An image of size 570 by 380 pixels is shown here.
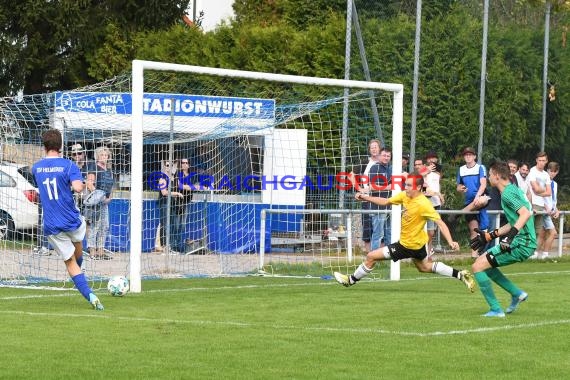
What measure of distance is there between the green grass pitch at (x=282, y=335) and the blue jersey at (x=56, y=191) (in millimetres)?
929

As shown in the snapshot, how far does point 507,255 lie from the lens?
12930 millimetres

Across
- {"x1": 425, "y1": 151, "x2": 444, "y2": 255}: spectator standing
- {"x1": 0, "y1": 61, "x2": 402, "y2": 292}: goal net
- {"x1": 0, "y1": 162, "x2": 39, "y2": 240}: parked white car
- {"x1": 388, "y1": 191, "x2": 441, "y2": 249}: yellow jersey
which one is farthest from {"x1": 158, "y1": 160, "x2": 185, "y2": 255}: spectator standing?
{"x1": 388, "y1": 191, "x2": 441, "y2": 249}: yellow jersey

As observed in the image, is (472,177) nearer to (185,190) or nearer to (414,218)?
(185,190)

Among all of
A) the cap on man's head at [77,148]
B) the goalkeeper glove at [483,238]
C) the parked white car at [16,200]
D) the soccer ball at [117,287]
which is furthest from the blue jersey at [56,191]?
the cap on man's head at [77,148]

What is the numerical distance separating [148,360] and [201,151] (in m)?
13.0

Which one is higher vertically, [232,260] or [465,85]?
[465,85]

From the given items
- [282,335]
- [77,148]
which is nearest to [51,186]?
[282,335]

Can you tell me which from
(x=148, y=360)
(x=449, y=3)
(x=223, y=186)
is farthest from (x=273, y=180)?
(x=148, y=360)

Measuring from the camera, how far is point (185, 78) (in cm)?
2511

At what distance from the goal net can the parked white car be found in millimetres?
26

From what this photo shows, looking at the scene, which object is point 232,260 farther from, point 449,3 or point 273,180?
point 449,3

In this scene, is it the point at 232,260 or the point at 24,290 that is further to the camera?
the point at 232,260

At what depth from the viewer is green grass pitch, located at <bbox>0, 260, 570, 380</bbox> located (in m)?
9.16

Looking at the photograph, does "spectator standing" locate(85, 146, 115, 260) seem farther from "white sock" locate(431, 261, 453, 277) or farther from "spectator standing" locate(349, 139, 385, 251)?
"white sock" locate(431, 261, 453, 277)
